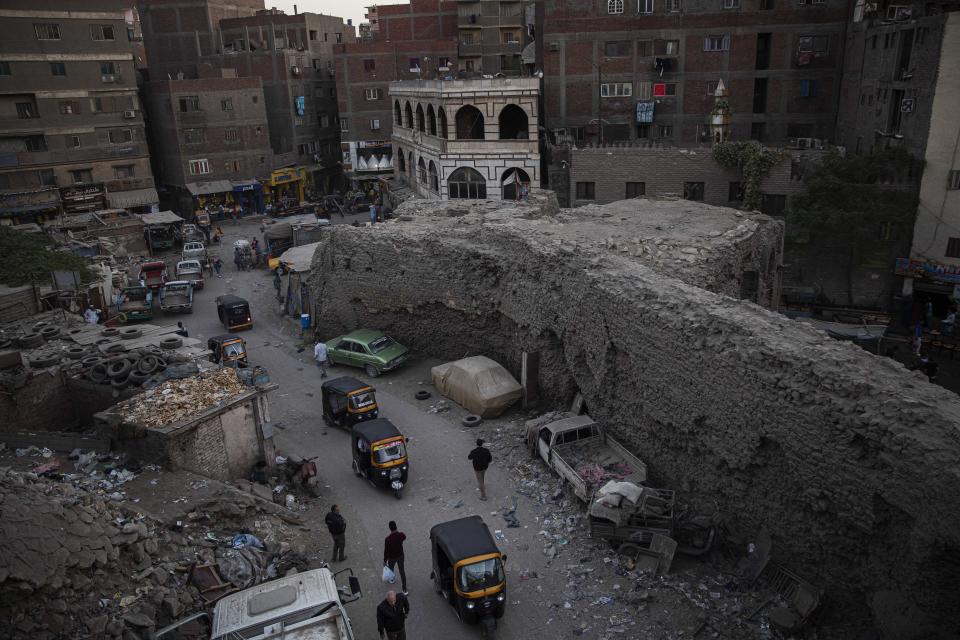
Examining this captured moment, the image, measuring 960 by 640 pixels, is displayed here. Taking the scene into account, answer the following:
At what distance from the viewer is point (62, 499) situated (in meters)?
11.7

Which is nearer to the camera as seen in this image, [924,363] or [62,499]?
[62,499]

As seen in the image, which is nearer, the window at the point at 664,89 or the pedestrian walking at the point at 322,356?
the pedestrian walking at the point at 322,356

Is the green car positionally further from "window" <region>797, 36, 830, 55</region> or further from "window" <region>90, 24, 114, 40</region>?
"window" <region>90, 24, 114, 40</region>

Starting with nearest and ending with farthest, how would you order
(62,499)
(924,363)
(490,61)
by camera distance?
(62,499), (924,363), (490,61)

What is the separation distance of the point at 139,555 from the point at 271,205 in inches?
1790

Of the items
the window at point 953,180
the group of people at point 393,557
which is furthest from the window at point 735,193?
the group of people at point 393,557

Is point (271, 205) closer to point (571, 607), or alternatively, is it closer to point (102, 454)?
point (102, 454)

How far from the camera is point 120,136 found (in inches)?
1850

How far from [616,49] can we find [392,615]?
38123 mm

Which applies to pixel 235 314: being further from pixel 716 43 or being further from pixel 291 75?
pixel 291 75

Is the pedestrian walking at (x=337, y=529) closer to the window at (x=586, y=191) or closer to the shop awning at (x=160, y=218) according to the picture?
the window at (x=586, y=191)

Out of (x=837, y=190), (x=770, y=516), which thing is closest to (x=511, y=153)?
(x=837, y=190)

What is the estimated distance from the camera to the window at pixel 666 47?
41000mm

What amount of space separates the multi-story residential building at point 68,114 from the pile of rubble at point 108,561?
3624 centimetres
